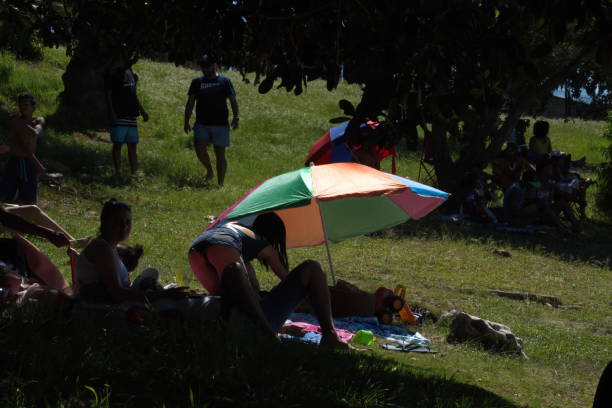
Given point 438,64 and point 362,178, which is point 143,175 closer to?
point 362,178

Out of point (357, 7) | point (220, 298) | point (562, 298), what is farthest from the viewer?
point (562, 298)

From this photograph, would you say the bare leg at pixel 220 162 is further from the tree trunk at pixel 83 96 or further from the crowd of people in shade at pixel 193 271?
the crowd of people in shade at pixel 193 271

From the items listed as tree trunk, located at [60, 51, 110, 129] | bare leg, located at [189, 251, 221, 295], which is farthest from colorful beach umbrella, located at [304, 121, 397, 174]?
tree trunk, located at [60, 51, 110, 129]

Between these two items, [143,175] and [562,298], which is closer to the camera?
[562,298]

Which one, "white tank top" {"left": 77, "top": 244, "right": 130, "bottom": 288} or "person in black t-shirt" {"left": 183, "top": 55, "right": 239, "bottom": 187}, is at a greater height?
"person in black t-shirt" {"left": 183, "top": 55, "right": 239, "bottom": 187}

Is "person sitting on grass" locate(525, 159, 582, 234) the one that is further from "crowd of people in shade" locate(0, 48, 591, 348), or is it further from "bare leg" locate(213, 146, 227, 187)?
"crowd of people in shade" locate(0, 48, 591, 348)

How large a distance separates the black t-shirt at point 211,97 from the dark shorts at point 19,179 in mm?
4823

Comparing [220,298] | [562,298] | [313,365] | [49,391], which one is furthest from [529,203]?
[49,391]

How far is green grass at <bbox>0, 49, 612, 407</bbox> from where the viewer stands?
4.27 meters

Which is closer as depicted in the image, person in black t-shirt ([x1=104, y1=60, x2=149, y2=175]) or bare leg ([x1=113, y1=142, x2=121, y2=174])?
person in black t-shirt ([x1=104, y1=60, x2=149, y2=175])

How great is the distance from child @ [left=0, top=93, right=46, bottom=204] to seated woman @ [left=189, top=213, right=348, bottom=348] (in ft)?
14.4

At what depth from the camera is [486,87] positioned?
4.83 meters

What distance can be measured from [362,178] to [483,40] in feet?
9.55

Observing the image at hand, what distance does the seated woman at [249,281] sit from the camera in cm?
583
